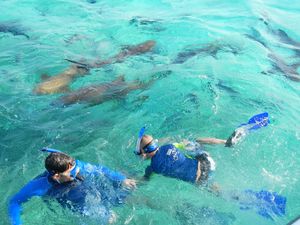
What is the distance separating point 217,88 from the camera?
8555 millimetres

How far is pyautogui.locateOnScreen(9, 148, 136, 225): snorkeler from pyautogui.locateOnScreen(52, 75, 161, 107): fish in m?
2.74

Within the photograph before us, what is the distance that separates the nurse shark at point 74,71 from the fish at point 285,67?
298 cm

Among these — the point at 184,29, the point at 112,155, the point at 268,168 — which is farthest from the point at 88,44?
the point at 268,168

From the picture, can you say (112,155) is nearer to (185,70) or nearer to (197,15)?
(185,70)

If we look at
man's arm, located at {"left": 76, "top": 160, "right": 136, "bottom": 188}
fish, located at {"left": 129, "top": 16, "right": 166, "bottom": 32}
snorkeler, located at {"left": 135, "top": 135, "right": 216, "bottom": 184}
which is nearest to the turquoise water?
fish, located at {"left": 129, "top": 16, "right": 166, "bottom": 32}

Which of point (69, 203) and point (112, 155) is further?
point (112, 155)

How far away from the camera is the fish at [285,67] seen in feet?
30.7

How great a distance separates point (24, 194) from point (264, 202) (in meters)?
3.07

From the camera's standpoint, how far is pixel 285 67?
9.88m

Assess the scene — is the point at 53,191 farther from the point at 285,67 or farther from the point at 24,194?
the point at 285,67

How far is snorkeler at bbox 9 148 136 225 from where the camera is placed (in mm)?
4902

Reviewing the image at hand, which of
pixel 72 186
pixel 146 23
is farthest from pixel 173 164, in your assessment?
pixel 146 23

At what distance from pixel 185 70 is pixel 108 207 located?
15.0 ft

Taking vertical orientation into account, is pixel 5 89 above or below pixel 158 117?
below
